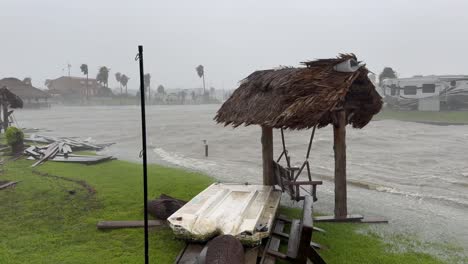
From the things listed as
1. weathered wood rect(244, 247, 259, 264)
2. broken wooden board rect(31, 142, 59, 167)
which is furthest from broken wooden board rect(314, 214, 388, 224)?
broken wooden board rect(31, 142, 59, 167)

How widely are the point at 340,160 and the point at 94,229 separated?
22.1 feet

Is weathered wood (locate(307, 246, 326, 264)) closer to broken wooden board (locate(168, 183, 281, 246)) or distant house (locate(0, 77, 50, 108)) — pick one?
broken wooden board (locate(168, 183, 281, 246))

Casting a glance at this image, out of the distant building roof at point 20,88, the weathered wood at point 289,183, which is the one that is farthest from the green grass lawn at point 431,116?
the distant building roof at point 20,88

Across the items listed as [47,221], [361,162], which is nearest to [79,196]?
[47,221]

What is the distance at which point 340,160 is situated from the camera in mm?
10086

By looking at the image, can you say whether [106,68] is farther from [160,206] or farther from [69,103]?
[160,206]

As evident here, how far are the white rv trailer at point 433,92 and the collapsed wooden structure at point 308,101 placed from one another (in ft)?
165

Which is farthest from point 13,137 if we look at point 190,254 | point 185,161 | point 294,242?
point 294,242

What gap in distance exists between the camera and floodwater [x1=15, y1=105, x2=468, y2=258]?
11711mm

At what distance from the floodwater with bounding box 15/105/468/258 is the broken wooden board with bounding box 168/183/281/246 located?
371 cm

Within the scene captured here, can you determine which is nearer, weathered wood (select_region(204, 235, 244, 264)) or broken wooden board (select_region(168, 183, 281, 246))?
weathered wood (select_region(204, 235, 244, 264))

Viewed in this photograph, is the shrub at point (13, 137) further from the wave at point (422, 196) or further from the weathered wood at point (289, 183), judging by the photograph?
the wave at point (422, 196)

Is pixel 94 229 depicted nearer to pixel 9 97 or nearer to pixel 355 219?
pixel 355 219

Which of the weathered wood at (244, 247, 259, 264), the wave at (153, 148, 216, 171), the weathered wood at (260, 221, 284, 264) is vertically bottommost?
the wave at (153, 148, 216, 171)
